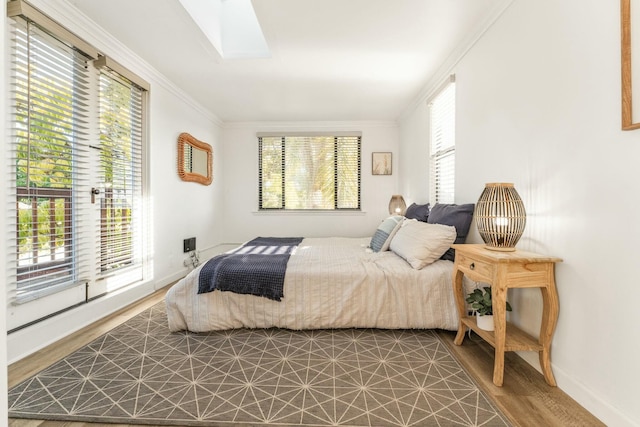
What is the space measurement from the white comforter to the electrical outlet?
68.8 inches

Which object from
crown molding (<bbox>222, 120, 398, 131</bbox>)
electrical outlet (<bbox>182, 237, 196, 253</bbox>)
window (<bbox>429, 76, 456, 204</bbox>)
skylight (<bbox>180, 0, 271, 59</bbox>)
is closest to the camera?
skylight (<bbox>180, 0, 271, 59</bbox>)

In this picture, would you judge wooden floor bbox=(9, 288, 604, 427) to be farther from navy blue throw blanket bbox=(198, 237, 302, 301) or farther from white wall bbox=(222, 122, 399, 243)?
white wall bbox=(222, 122, 399, 243)

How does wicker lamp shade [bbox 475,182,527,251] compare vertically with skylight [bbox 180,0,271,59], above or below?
below

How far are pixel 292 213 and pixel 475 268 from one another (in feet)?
11.9

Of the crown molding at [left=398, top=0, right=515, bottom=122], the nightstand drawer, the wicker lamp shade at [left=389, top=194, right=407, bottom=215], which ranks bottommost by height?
the nightstand drawer

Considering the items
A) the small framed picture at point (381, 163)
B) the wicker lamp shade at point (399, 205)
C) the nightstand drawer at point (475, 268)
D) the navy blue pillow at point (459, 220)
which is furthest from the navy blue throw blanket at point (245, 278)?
the small framed picture at point (381, 163)

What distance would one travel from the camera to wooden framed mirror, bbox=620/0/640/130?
1.19m

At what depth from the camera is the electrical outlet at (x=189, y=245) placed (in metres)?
3.89

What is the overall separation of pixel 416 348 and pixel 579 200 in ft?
4.23

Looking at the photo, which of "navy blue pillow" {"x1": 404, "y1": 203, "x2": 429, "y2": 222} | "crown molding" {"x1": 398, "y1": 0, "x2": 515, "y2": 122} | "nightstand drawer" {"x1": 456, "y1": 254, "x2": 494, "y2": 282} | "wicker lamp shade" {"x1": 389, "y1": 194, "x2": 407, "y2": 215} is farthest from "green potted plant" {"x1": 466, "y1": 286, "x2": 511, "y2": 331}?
"wicker lamp shade" {"x1": 389, "y1": 194, "x2": 407, "y2": 215}

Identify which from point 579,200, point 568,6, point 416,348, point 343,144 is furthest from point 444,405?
point 343,144

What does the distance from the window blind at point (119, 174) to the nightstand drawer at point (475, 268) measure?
2.87 m

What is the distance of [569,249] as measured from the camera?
1.53m

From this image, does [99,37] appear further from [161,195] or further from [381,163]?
[381,163]
